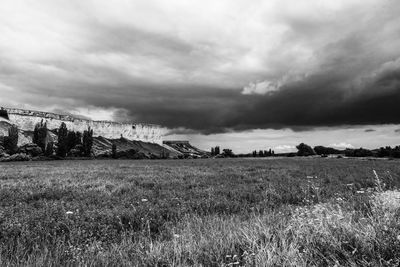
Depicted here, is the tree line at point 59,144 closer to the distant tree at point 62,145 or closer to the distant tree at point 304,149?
the distant tree at point 62,145

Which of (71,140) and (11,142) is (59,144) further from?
(71,140)

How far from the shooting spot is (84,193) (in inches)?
427

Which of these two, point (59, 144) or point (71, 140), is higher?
point (71, 140)

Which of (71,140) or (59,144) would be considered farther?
(71,140)

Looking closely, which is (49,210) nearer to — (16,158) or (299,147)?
(16,158)

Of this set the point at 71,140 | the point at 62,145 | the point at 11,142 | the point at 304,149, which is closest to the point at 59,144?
the point at 62,145

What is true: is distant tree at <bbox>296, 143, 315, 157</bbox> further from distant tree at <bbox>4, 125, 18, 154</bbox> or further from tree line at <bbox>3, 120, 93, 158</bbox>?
distant tree at <bbox>4, 125, 18, 154</bbox>

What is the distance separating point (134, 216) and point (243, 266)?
169 inches

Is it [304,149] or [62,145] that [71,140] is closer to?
[62,145]

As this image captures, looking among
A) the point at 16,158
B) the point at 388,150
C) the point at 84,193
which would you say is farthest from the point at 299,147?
the point at 84,193

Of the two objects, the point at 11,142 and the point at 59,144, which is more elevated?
the point at 11,142

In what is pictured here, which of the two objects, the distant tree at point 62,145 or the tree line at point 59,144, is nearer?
the distant tree at point 62,145

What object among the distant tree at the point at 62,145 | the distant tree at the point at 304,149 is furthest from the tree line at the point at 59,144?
the distant tree at the point at 304,149

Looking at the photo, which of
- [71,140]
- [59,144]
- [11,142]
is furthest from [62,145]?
[71,140]
